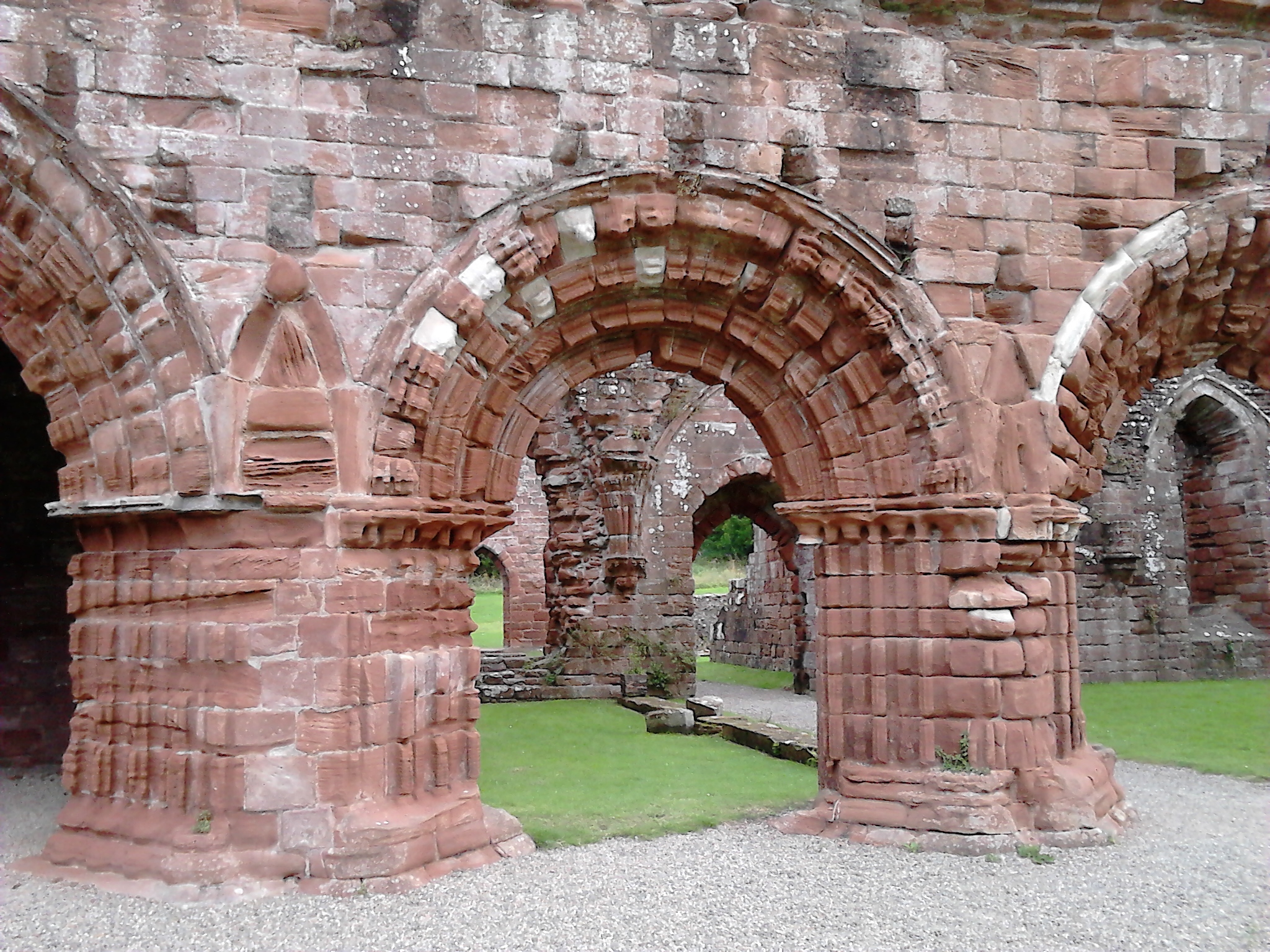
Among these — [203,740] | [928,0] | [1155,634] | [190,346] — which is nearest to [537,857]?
[203,740]

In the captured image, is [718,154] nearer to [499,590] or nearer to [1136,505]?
[1136,505]

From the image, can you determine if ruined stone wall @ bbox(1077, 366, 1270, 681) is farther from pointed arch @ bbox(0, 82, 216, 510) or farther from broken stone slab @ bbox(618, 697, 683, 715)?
pointed arch @ bbox(0, 82, 216, 510)

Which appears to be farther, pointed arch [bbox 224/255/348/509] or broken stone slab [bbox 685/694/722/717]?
broken stone slab [bbox 685/694/722/717]

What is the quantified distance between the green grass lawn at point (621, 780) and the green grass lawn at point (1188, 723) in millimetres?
3227

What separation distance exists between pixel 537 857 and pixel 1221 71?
592 cm

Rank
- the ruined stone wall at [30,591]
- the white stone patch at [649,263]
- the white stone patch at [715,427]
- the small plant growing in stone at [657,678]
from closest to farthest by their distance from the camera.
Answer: the white stone patch at [649,263] → the ruined stone wall at [30,591] → the small plant growing in stone at [657,678] → the white stone patch at [715,427]

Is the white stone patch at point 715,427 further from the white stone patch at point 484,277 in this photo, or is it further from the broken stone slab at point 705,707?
the white stone patch at point 484,277

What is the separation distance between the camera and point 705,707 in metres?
10.4

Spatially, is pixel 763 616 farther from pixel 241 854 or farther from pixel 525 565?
pixel 241 854

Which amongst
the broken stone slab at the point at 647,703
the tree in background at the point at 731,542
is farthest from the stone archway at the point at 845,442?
the tree in background at the point at 731,542

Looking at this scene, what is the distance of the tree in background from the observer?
112 ft

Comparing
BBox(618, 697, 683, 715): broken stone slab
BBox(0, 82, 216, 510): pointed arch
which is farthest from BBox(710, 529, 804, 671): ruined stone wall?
BBox(0, 82, 216, 510): pointed arch

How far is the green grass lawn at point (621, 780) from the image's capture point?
5.89 metres

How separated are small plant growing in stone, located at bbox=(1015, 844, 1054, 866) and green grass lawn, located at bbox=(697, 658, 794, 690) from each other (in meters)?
10.3
